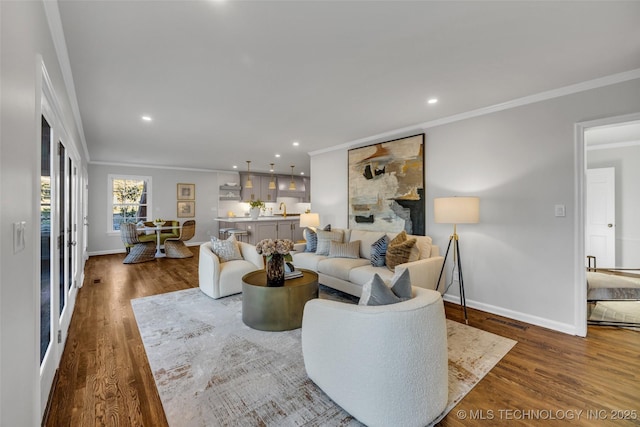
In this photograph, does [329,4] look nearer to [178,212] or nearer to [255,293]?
[255,293]

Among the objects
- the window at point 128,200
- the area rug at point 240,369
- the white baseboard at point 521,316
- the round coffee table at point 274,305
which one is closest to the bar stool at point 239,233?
the window at point 128,200

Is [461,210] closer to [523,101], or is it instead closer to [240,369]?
[523,101]

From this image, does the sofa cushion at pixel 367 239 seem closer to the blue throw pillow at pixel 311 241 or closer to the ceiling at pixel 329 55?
the blue throw pillow at pixel 311 241

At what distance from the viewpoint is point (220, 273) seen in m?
3.84

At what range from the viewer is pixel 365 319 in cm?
155

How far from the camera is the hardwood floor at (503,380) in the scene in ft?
5.73

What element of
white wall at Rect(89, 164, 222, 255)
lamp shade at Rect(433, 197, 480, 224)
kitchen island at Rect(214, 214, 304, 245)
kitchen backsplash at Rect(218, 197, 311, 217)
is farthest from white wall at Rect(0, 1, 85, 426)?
kitchen backsplash at Rect(218, 197, 311, 217)

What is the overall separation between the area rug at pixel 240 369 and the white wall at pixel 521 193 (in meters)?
0.76

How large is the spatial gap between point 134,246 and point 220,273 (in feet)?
13.3

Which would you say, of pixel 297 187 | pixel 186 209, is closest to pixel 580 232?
pixel 297 187

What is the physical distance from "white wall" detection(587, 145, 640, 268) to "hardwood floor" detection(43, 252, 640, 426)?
2964mm

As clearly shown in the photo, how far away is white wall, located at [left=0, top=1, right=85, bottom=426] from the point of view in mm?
999

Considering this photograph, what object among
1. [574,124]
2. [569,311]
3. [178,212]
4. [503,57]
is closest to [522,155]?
[574,124]

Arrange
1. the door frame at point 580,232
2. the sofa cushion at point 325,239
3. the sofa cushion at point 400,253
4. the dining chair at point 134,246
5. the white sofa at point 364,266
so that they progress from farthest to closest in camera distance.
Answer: the dining chair at point 134,246 < the sofa cushion at point 325,239 < the sofa cushion at point 400,253 < the white sofa at point 364,266 < the door frame at point 580,232
